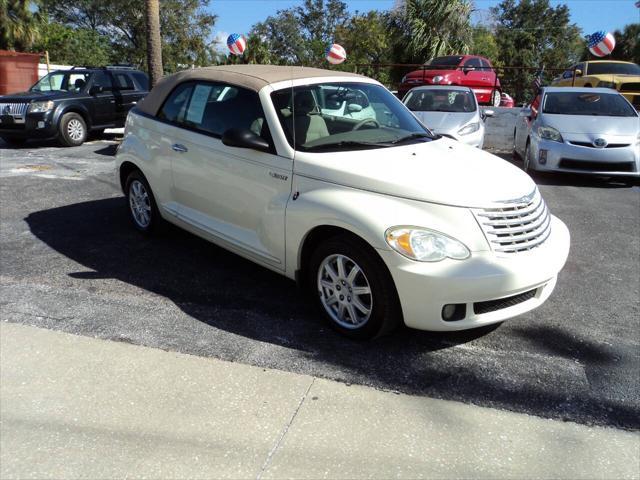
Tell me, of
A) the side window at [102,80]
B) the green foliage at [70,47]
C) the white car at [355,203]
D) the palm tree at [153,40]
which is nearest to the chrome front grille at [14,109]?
the side window at [102,80]

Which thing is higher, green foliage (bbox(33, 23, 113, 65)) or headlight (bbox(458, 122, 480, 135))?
green foliage (bbox(33, 23, 113, 65))

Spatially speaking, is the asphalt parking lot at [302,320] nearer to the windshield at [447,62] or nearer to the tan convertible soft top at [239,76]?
the tan convertible soft top at [239,76]

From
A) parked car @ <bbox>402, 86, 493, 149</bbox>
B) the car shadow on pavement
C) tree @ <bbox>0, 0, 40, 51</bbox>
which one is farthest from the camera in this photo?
tree @ <bbox>0, 0, 40, 51</bbox>

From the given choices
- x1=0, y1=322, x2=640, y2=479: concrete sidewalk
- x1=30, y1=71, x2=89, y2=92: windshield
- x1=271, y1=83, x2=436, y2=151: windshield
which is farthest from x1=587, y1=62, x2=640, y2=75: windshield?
x1=0, y1=322, x2=640, y2=479: concrete sidewalk

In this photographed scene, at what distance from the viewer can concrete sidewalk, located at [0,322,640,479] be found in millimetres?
2467

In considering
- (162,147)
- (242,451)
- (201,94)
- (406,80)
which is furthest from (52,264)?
(406,80)

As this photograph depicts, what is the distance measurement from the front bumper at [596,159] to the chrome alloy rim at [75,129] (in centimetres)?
962

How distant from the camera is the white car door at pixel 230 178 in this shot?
3822 millimetres

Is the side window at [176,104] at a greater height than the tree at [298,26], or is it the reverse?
the tree at [298,26]

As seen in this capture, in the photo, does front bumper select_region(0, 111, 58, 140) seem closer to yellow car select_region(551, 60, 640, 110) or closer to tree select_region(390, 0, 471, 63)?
yellow car select_region(551, 60, 640, 110)

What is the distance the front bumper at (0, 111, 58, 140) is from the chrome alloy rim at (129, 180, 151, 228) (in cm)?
726

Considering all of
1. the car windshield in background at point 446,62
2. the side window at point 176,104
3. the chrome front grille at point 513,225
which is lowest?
the chrome front grille at point 513,225

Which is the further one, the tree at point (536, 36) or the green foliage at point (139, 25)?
the tree at point (536, 36)

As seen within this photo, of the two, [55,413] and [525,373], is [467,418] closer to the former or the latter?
[525,373]
